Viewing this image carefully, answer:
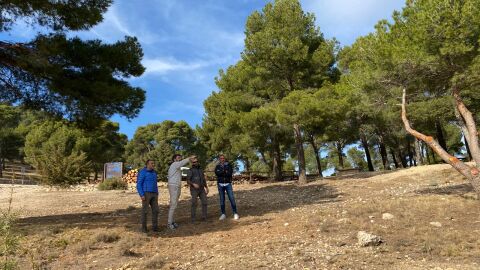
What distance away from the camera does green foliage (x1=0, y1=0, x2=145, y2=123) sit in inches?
366

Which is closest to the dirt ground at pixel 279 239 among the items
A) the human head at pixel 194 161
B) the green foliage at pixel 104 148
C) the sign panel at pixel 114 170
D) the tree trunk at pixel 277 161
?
the human head at pixel 194 161

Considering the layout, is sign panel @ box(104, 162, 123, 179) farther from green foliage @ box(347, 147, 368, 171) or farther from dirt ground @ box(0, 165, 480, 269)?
green foliage @ box(347, 147, 368, 171)

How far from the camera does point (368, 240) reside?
6.83 m

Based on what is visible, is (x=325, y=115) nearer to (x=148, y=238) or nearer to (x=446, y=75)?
(x=446, y=75)

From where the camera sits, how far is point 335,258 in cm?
616

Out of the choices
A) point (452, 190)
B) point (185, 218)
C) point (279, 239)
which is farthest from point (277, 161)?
point (279, 239)

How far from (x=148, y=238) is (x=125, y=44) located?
16.6 ft

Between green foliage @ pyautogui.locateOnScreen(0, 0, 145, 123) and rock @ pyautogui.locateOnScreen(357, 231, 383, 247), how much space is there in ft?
20.1

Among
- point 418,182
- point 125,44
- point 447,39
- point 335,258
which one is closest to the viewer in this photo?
point 335,258

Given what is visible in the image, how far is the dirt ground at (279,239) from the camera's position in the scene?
6137mm

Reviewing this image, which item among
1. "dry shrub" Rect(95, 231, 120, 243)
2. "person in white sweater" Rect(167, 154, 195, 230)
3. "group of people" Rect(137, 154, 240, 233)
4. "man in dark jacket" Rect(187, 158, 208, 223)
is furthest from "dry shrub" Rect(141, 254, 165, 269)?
"man in dark jacket" Rect(187, 158, 208, 223)

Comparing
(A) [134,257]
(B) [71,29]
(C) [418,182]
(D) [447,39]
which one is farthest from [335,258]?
(C) [418,182]

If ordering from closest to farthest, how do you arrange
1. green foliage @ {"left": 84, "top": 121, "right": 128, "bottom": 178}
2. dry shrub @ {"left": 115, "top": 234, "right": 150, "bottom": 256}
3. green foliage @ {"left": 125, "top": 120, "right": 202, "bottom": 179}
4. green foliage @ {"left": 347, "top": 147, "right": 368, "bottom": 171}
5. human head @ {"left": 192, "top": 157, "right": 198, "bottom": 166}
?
dry shrub @ {"left": 115, "top": 234, "right": 150, "bottom": 256} < human head @ {"left": 192, "top": 157, "right": 198, "bottom": 166} < green foliage @ {"left": 84, "top": 121, "right": 128, "bottom": 178} < green foliage @ {"left": 125, "top": 120, "right": 202, "bottom": 179} < green foliage @ {"left": 347, "top": 147, "right": 368, "bottom": 171}

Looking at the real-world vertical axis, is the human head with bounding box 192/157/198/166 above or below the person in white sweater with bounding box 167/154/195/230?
above
